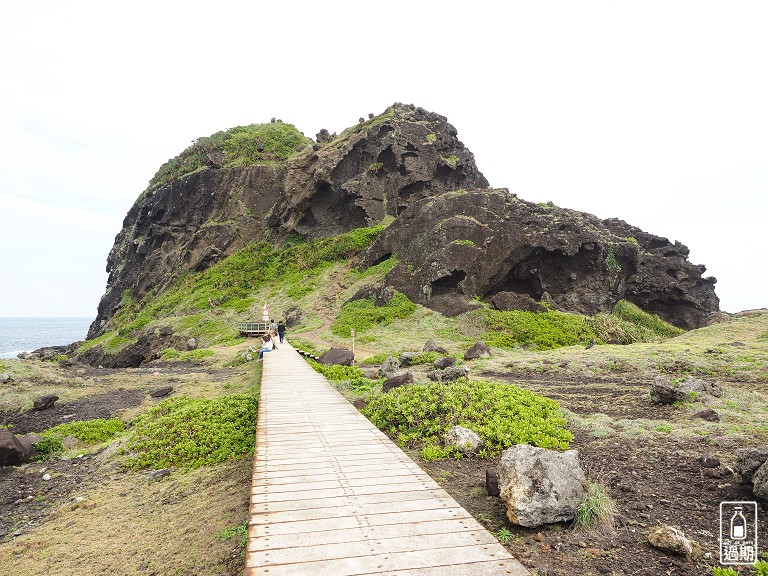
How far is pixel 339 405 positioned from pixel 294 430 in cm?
259

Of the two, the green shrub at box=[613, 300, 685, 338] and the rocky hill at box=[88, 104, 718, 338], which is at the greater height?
the rocky hill at box=[88, 104, 718, 338]

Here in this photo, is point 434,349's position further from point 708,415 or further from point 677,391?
point 708,415

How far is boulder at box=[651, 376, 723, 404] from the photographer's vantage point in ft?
38.4

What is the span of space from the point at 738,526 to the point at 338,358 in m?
18.3

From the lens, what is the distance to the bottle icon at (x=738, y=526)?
16.9ft

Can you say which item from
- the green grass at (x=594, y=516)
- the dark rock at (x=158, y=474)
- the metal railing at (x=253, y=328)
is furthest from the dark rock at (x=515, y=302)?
the green grass at (x=594, y=516)

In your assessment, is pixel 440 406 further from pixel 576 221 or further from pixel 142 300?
pixel 142 300

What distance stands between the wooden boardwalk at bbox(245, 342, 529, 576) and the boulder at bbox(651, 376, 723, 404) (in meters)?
8.56

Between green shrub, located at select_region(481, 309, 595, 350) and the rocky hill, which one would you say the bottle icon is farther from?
the rocky hill

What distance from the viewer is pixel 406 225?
39062mm

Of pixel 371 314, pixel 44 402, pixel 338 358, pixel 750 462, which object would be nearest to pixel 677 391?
pixel 750 462

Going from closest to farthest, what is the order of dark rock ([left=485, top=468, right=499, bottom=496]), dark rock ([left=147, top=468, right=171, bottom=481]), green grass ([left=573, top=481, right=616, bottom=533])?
green grass ([left=573, top=481, right=616, bottom=533]) → dark rock ([left=485, top=468, right=499, bottom=496]) → dark rock ([left=147, top=468, right=171, bottom=481])

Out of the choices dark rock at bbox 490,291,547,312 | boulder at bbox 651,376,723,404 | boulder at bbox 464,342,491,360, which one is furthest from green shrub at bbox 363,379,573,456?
dark rock at bbox 490,291,547,312

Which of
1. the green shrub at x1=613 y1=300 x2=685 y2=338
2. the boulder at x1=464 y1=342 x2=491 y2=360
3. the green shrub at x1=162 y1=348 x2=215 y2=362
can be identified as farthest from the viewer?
the green shrub at x1=613 y1=300 x2=685 y2=338
